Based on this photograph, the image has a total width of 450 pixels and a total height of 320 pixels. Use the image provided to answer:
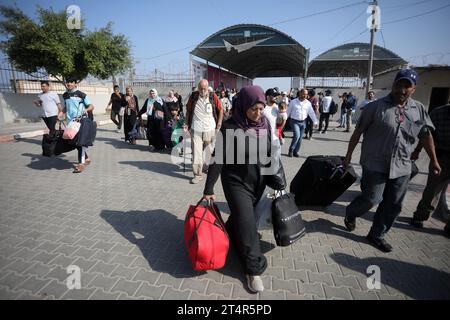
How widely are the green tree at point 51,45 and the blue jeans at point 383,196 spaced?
607 inches

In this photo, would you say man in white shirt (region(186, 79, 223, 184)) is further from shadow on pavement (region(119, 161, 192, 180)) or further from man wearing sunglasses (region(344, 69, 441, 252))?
man wearing sunglasses (region(344, 69, 441, 252))

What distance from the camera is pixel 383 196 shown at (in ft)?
10.6

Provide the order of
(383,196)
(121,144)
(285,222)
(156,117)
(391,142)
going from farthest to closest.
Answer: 1. (121,144)
2. (156,117)
3. (383,196)
4. (391,142)
5. (285,222)

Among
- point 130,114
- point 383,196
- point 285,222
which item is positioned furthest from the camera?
point 130,114

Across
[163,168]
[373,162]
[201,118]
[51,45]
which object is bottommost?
[163,168]

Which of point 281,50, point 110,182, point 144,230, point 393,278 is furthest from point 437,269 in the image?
point 281,50

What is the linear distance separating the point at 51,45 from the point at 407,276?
53.9 feet

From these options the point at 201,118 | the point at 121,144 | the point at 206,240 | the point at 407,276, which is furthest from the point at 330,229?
the point at 121,144

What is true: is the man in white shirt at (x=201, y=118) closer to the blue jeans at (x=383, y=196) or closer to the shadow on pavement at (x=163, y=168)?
the shadow on pavement at (x=163, y=168)

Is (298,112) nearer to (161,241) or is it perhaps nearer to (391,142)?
(391,142)

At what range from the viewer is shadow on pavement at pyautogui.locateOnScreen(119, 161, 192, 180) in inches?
241

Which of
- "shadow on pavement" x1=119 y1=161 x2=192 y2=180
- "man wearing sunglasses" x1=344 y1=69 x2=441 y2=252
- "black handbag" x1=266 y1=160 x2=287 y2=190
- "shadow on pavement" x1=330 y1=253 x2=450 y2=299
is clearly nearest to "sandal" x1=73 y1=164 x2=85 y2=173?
"shadow on pavement" x1=119 y1=161 x2=192 y2=180

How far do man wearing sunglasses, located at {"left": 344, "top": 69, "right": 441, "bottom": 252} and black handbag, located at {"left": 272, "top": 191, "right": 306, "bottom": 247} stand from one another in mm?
1140
